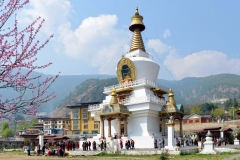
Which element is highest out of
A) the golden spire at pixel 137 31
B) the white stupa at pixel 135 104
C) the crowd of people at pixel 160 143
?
the golden spire at pixel 137 31

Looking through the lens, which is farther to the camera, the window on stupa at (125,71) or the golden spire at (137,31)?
the golden spire at (137,31)

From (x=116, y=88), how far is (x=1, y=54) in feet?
95.6

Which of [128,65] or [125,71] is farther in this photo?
[125,71]

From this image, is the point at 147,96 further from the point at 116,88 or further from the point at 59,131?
the point at 59,131

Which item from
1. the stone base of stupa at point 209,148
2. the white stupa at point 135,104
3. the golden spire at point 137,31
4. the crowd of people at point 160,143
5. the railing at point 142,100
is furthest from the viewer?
the golden spire at point 137,31

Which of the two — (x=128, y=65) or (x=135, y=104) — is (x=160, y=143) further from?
(x=128, y=65)

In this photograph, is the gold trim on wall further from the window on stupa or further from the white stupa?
the window on stupa

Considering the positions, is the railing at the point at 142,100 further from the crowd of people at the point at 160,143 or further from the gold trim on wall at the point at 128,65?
the crowd of people at the point at 160,143

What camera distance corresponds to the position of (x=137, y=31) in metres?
40.6

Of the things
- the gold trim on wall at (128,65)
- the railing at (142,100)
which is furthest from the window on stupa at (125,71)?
the railing at (142,100)

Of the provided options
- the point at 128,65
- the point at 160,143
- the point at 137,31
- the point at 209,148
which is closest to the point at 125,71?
the point at 128,65

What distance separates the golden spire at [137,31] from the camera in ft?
131

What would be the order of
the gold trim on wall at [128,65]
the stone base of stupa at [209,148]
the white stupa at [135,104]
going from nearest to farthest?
the stone base of stupa at [209,148]
the white stupa at [135,104]
the gold trim on wall at [128,65]

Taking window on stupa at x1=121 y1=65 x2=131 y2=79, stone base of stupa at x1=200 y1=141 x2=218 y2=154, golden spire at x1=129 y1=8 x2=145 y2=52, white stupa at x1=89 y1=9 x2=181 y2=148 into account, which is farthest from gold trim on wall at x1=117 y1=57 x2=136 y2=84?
stone base of stupa at x1=200 y1=141 x2=218 y2=154
